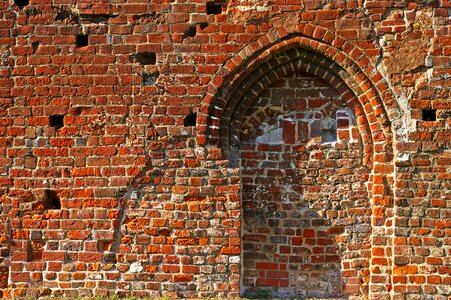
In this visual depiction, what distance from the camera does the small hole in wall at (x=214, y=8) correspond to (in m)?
6.98

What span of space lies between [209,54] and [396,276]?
296 centimetres

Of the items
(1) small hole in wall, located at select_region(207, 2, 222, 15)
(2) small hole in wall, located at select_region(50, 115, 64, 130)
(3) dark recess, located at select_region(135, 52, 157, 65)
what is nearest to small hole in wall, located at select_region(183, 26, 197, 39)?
(1) small hole in wall, located at select_region(207, 2, 222, 15)

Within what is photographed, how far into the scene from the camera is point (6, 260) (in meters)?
6.84

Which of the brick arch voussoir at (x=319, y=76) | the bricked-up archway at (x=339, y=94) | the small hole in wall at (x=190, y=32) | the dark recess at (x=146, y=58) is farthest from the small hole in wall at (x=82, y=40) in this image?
the brick arch voussoir at (x=319, y=76)

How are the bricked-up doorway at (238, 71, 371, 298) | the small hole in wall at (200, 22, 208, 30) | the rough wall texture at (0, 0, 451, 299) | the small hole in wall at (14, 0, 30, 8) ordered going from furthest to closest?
the small hole in wall at (14, 0, 30, 8)
the small hole in wall at (200, 22, 208, 30)
the bricked-up doorway at (238, 71, 371, 298)
the rough wall texture at (0, 0, 451, 299)

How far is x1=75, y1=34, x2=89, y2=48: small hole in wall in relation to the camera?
23.0 feet

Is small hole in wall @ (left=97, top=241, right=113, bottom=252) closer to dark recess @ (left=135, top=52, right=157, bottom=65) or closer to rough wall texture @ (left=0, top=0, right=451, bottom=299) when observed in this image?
rough wall texture @ (left=0, top=0, right=451, bottom=299)

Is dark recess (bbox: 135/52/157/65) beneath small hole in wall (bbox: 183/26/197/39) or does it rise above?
beneath

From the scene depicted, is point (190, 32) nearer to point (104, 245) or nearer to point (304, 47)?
point (304, 47)

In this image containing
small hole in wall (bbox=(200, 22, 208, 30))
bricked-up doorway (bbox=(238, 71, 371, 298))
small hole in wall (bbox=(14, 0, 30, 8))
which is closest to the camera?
bricked-up doorway (bbox=(238, 71, 371, 298))

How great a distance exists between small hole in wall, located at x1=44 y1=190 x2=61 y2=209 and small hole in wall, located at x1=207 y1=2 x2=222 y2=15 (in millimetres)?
2535

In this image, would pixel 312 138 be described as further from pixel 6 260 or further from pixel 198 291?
pixel 6 260

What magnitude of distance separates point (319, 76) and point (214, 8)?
1339 millimetres

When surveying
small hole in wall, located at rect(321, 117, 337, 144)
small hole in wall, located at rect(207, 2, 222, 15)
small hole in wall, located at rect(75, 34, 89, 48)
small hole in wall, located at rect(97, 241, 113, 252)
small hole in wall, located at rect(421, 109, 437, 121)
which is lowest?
small hole in wall, located at rect(97, 241, 113, 252)
